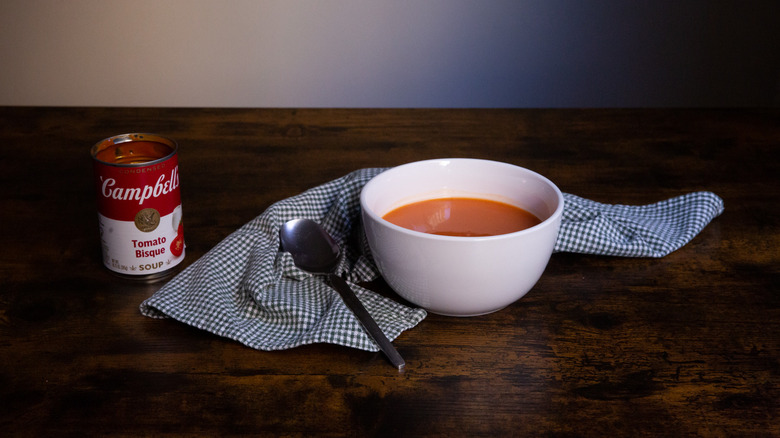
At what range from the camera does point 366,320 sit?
26.1 inches

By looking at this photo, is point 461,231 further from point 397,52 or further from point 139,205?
point 397,52

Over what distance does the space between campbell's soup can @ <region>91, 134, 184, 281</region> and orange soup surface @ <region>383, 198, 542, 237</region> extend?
223 millimetres

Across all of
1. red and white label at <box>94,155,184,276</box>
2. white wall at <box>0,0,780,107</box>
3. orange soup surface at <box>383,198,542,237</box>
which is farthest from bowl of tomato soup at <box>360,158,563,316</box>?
white wall at <box>0,0,780,107</box>

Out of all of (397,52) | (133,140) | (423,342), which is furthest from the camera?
(397,52)

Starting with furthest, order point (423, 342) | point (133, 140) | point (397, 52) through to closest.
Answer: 1. point (397, 52)
2. point (133, 140)
3. point (423, 342)

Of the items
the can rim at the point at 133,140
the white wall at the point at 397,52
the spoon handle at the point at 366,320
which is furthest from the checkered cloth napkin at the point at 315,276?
the white wall at the point at 397,52

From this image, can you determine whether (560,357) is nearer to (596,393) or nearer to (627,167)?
(596,393)

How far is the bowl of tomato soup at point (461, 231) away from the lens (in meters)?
0.63

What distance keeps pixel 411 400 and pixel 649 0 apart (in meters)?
2.10

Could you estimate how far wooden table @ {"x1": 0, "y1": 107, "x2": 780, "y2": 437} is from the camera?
554 mm

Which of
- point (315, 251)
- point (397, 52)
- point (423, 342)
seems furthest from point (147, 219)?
point (397, 52)

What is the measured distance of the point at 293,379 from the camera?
1.97 feet

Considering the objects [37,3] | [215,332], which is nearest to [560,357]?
[215,332]

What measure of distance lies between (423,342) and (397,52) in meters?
1.82
